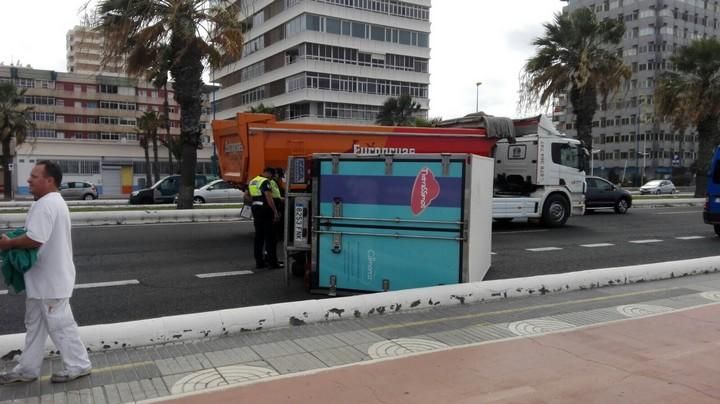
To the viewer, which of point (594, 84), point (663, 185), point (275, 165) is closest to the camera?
point (275, 165)

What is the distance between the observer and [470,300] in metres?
6.68

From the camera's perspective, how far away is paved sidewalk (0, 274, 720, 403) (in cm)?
402

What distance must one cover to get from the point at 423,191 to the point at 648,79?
296 ft

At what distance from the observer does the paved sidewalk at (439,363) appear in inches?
158

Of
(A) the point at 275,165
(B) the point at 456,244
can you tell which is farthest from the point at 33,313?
(A) the point at 275,165

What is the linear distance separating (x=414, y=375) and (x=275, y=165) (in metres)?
9.38

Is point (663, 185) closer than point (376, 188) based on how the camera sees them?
No

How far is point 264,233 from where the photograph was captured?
367 inches

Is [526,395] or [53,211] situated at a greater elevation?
[53,211]

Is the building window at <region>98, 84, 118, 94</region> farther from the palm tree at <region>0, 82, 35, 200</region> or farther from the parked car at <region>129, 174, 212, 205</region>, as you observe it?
the parked car at <region>129, 174, 212, 205</region>

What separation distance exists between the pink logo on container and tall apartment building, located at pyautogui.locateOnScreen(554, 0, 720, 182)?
8019cm

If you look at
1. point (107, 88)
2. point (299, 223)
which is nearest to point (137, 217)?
point (299, 223)

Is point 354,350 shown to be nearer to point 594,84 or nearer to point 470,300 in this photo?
point 470,300

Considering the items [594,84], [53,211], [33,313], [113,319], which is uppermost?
[594,84]
